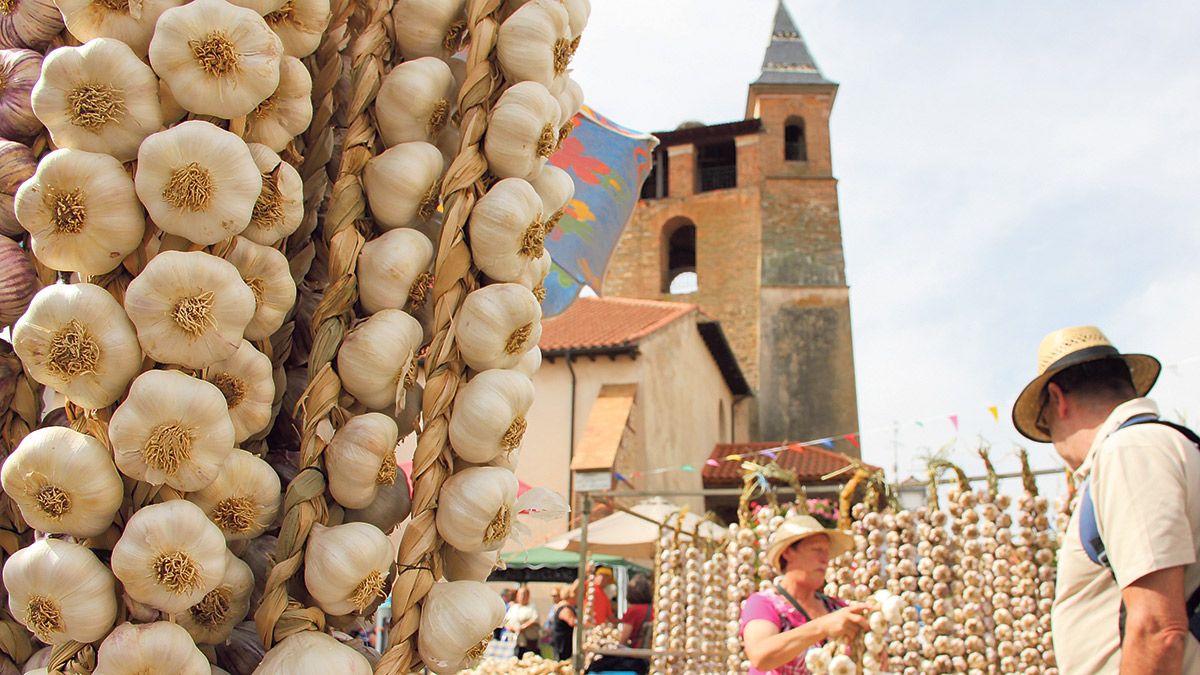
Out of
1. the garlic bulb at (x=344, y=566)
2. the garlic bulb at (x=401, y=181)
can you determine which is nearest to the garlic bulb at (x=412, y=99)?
the garlic bulb at (x=401, y=181)

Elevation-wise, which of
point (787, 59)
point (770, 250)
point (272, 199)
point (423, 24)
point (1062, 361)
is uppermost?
point (787, 59)

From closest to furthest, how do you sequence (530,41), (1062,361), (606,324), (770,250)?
(530,41)
(1062,361)
(606,324)
(770,250)

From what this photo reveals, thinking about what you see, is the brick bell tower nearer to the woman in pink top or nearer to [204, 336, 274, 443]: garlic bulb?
the woman in pink top

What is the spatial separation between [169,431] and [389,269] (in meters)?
0.22

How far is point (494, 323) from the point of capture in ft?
2.57

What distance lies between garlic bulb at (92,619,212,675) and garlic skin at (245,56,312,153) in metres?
0.38

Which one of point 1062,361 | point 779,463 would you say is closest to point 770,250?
point 779,463

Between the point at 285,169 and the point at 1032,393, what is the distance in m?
2.11

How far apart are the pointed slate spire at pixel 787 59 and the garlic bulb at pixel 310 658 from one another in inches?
1085

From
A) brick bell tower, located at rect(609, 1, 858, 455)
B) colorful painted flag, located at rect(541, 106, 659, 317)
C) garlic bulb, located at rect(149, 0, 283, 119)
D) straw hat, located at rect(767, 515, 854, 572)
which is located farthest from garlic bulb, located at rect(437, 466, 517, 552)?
brick bell tower, located at rect(609, 1, 858, 455)

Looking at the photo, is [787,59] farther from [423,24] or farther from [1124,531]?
[423,24]

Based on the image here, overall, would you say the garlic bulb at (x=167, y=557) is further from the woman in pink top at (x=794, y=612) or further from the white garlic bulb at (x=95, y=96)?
the woman in pink top at (x=794, y=612)

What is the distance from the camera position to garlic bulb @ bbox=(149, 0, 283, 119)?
0.67 meters

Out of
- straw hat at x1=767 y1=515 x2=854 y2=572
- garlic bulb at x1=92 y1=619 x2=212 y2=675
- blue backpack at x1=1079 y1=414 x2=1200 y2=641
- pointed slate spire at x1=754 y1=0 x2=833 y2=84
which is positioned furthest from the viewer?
pointed slate spire at x1=754 y1=0 x2=833 y2=84
